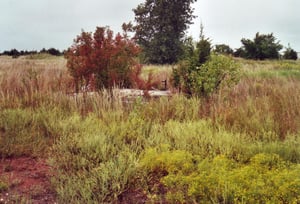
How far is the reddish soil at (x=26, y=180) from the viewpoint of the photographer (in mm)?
3633

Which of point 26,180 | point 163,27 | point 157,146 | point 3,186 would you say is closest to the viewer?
point 3,186

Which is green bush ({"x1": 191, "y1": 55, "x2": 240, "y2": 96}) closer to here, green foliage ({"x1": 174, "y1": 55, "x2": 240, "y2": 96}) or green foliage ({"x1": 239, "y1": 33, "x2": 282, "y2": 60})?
green foliage ({"x1": 174, "y1": 55, "x2": 240, "y2": 96})

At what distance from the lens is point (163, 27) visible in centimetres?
2905

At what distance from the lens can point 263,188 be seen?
10.5ft

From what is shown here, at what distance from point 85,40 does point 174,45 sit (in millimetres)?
21029

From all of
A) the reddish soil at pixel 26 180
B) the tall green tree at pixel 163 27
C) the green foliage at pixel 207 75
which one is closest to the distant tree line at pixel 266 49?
the tall green tree at pixel 163 27

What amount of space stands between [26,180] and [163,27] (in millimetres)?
25994

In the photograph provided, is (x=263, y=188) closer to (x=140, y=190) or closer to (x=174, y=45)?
(x=140, y=190)

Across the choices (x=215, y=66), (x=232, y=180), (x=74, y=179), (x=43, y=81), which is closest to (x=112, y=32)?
(x=43, y=81)

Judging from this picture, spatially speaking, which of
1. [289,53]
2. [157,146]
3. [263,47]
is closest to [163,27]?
[263,47]

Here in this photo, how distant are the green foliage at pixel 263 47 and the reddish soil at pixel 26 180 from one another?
33.0 m

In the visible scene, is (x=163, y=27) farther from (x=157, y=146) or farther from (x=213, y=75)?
(x=157, y=146)

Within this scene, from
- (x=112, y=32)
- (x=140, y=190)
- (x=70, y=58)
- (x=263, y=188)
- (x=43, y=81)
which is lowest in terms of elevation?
(x=140, y=190)

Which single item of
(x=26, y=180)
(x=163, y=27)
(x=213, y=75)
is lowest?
(x=26, y=180)
